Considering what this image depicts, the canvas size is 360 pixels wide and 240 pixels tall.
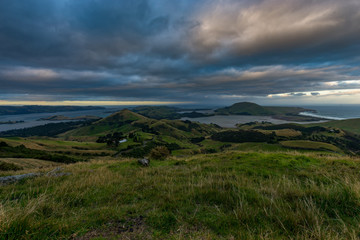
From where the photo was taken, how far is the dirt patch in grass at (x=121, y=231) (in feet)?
10.2

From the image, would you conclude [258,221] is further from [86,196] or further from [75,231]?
[86,196]

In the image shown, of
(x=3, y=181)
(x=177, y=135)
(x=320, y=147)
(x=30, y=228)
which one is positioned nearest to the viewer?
(x=30, y=228)

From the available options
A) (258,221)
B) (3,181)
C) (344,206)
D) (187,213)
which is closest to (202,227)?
(187,213)

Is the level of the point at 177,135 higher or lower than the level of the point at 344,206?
lower

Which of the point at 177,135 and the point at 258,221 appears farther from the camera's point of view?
the point at 177,135

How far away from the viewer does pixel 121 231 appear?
3312mm

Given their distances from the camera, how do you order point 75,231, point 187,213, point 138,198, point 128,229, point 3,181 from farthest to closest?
point 3,181
point 138,198
point 187,213
point 128,229
point 75,231

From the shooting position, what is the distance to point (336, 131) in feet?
601

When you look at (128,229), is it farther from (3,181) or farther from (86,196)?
(3,181)

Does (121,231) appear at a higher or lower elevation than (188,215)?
higher

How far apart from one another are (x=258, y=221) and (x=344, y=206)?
288 cm

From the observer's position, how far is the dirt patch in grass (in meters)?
3.09

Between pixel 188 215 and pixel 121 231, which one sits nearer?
pixel 121 231

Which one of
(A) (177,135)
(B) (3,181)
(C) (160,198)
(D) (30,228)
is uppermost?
(D) (30,228)
